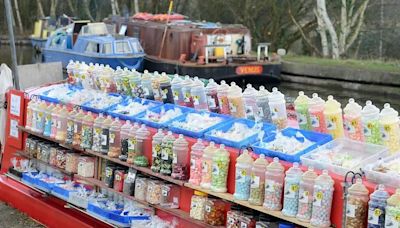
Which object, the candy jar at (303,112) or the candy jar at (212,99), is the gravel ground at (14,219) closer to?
the candy jar at (212,99)

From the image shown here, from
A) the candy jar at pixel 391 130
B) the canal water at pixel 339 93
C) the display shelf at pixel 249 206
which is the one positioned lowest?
the canal water at pixel 339 93

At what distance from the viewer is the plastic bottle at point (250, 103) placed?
448 centimetres

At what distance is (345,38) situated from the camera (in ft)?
66.5

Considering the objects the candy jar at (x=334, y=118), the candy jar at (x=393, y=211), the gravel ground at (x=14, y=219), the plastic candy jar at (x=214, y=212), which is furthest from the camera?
the gravel ground at (x=14, y=219)

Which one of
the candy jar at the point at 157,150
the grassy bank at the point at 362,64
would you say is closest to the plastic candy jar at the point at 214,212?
the candy jar at the point at 157,150

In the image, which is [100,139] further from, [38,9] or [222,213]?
[38,9]

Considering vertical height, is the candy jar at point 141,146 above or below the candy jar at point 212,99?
below

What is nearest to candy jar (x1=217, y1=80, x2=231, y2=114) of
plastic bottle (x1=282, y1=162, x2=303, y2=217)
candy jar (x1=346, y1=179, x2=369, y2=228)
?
plastic bottle (x1=282, y1=162, x2=303, y2=217)

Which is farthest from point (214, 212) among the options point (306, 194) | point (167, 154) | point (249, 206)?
point (306, 194)

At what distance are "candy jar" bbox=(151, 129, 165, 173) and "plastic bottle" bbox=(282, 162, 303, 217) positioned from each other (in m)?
1.13

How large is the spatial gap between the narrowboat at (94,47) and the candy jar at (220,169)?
45.4 feet

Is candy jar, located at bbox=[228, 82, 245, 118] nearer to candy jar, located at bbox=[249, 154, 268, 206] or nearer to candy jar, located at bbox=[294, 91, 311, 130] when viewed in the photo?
candy jar, located at bbox=[294, 91, 311, 130]

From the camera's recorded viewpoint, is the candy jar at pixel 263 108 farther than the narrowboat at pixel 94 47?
No

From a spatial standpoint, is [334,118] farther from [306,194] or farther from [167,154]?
[167,154]
